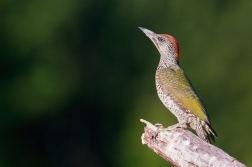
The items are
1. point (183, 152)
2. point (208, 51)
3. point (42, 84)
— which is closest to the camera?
point (183, 152)

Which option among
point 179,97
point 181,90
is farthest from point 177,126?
point 181,90

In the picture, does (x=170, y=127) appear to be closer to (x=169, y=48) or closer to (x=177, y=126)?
(x=177, y=126)

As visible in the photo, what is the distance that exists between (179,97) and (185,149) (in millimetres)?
1163

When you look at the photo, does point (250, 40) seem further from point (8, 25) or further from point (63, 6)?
point (8, 25)

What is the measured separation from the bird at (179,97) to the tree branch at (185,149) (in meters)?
0.20

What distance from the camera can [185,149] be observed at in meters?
5.95

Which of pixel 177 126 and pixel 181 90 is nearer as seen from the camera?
pixel 177 126

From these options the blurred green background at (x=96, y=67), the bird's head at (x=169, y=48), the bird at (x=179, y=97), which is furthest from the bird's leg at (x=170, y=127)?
the blurred green background at (x=96, y=67)

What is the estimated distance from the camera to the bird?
6793mm

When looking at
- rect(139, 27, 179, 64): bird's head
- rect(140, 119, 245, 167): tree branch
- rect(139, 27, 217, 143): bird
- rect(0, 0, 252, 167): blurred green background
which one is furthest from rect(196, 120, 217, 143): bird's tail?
rect(0, 0, 252, 167): blurred green background

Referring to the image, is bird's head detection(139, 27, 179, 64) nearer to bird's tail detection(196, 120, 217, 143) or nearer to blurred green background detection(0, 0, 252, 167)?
bird's tail detection(196, 120, 217, 143)

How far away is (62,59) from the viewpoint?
1825 cm

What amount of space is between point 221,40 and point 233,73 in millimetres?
838

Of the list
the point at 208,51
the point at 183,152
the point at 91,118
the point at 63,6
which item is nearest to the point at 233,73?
the point at 208,51
